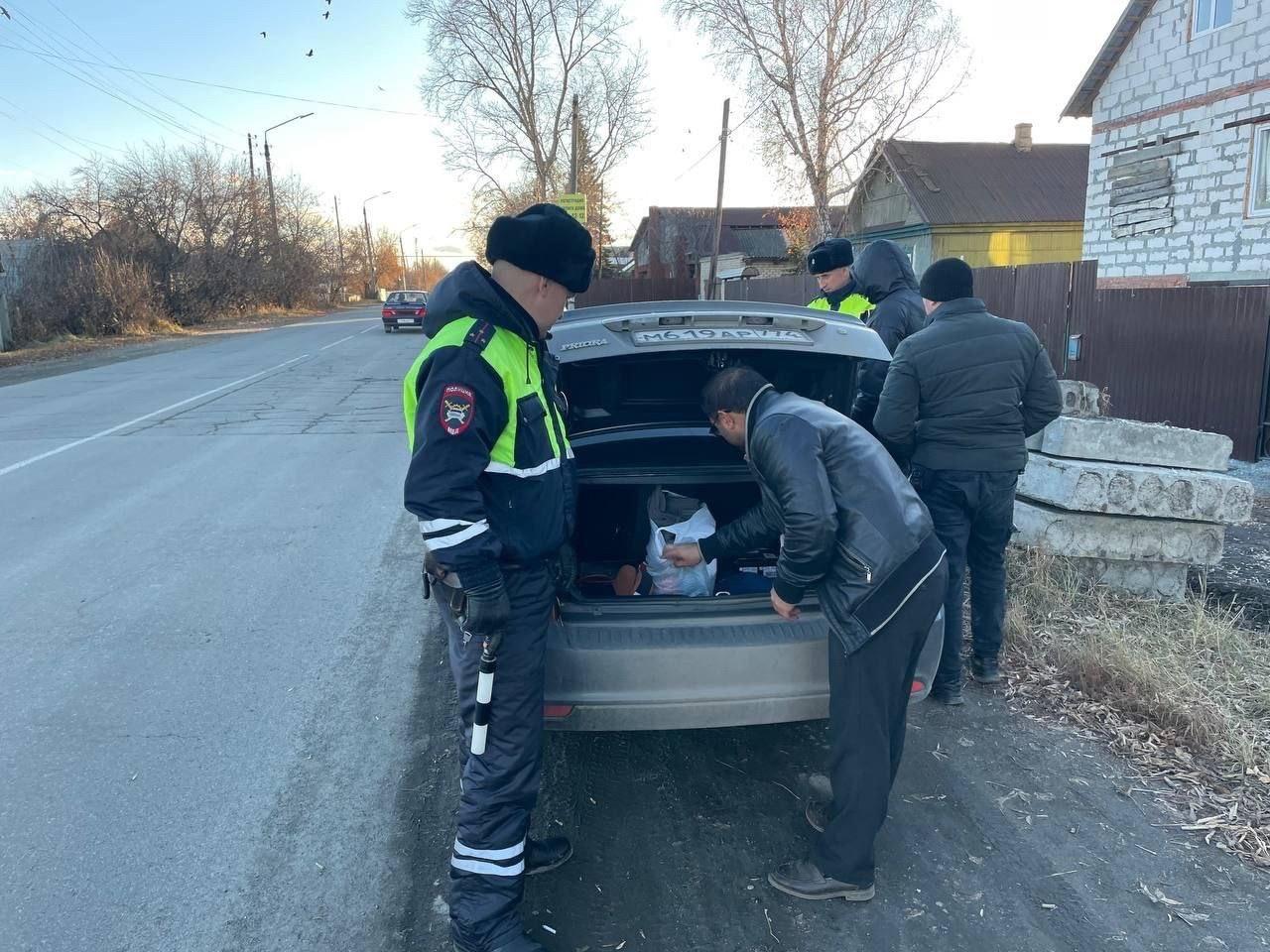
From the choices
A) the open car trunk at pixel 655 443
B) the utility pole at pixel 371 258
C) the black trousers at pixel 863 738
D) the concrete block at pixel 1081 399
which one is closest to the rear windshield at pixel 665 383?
the open car trunk at pixel 655 443

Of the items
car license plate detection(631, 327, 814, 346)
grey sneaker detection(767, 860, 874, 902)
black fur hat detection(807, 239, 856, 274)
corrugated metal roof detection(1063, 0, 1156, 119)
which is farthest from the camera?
corrugated metal roof detection(1063, 0, 1156, 119)

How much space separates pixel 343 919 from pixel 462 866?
46 cm

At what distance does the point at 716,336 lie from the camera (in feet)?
10.6

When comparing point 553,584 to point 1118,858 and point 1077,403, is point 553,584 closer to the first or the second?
point 1118,858

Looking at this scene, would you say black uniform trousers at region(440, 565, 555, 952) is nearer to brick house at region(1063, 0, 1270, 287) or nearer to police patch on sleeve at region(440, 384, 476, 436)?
police patch on sleeve at region(440, 384, 476, 436)

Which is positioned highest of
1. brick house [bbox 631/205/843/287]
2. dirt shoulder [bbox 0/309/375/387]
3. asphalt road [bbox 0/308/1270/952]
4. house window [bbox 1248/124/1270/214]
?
brick house [bbox 631/205/843/287]

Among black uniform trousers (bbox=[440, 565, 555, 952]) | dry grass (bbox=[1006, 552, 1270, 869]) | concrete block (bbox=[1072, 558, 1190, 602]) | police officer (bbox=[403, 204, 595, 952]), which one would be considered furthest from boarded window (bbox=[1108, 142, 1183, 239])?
black uniform trousers (bbox=[440, 565, 555, 952])

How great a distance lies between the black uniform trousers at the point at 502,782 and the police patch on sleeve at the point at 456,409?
46 centimetres

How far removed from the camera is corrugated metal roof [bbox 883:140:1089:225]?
2958 cm

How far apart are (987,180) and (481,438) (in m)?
32.6

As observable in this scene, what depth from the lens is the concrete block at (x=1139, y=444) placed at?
5234 millimetres

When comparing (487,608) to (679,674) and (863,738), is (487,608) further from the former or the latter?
(863,738)

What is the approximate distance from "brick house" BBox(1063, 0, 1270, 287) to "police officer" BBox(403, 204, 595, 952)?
45.1 feet

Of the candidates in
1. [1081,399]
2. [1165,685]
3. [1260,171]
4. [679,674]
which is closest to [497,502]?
[679,674]
